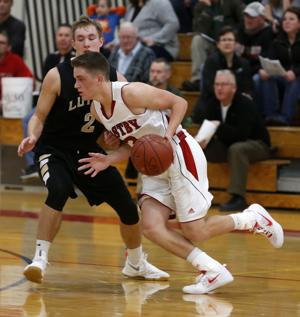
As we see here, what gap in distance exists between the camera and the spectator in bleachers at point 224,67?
36.2 feet

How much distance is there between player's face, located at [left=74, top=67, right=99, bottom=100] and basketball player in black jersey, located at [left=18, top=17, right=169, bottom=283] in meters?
0.45

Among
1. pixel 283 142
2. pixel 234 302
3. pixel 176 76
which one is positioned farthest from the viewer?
pixel 176 76

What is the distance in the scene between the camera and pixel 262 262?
7.18m

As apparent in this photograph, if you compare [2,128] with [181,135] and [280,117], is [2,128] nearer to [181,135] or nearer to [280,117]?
[280,117]

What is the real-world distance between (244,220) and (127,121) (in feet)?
3.45

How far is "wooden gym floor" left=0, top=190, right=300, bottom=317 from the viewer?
5320 millimetres

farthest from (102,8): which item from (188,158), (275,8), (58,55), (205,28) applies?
(188,158)

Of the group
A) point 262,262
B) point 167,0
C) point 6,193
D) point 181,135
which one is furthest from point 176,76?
point 181,135

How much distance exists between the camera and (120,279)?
250 inches

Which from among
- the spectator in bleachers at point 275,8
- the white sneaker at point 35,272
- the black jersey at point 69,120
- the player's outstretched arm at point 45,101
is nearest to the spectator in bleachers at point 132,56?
the spectator in bleachers at point 275,8

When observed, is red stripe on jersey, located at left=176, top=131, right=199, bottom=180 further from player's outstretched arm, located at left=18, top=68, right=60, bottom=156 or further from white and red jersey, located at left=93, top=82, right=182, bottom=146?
player's outstretched arm, located at left=18, top=68, right=60, bottom=156

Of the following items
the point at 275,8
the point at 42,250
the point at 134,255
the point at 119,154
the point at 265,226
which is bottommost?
the point at 134,255

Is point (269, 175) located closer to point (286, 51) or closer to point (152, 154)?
point (286, 51)

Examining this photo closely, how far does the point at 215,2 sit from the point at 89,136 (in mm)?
6440
